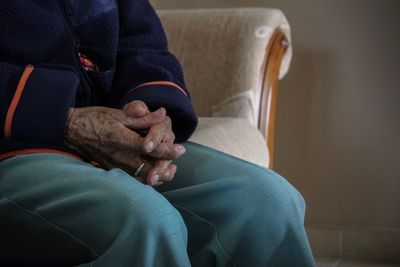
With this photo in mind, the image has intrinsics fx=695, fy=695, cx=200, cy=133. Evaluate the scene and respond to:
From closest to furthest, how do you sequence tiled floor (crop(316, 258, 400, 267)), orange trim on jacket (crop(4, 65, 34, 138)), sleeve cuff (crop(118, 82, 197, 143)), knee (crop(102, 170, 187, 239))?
knee (crop(102, 170, 187, 239)) → orange trim on jacket (crop(4, 65, 34, 138)) → sleeve cuff (crop(118, 82, 197, 143)) → tiled floor (crop(316, 258, 400, 267))

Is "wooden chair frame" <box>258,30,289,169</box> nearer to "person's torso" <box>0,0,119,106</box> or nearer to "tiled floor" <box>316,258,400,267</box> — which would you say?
"tiled floor" <box>316,258,400,267</box>

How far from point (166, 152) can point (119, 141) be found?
6 cm

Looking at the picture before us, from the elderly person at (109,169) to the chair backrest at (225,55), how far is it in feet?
1.85

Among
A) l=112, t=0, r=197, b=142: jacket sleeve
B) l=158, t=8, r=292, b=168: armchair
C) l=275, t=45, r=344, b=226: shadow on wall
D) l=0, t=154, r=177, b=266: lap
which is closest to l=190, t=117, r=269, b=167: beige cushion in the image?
l=158, t=8, r=292, b=168: armchair

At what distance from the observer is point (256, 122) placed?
1.55 metres

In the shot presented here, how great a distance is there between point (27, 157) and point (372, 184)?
1.39 m

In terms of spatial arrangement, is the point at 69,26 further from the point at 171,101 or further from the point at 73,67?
the point at 171,101

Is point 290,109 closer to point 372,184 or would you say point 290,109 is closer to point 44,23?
point 372,184

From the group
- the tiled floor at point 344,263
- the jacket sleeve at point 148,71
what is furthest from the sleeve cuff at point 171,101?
the tiled floor at point 344,263

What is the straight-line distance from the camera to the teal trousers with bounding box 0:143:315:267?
0.68m

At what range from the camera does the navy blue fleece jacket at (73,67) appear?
31.3 inches

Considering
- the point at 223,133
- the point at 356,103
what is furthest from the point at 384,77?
the point at 223,133

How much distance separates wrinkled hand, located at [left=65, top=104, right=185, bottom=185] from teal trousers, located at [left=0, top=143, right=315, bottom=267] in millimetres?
43

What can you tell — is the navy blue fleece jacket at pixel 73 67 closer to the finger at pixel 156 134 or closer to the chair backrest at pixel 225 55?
the finger at pixel 156 134
